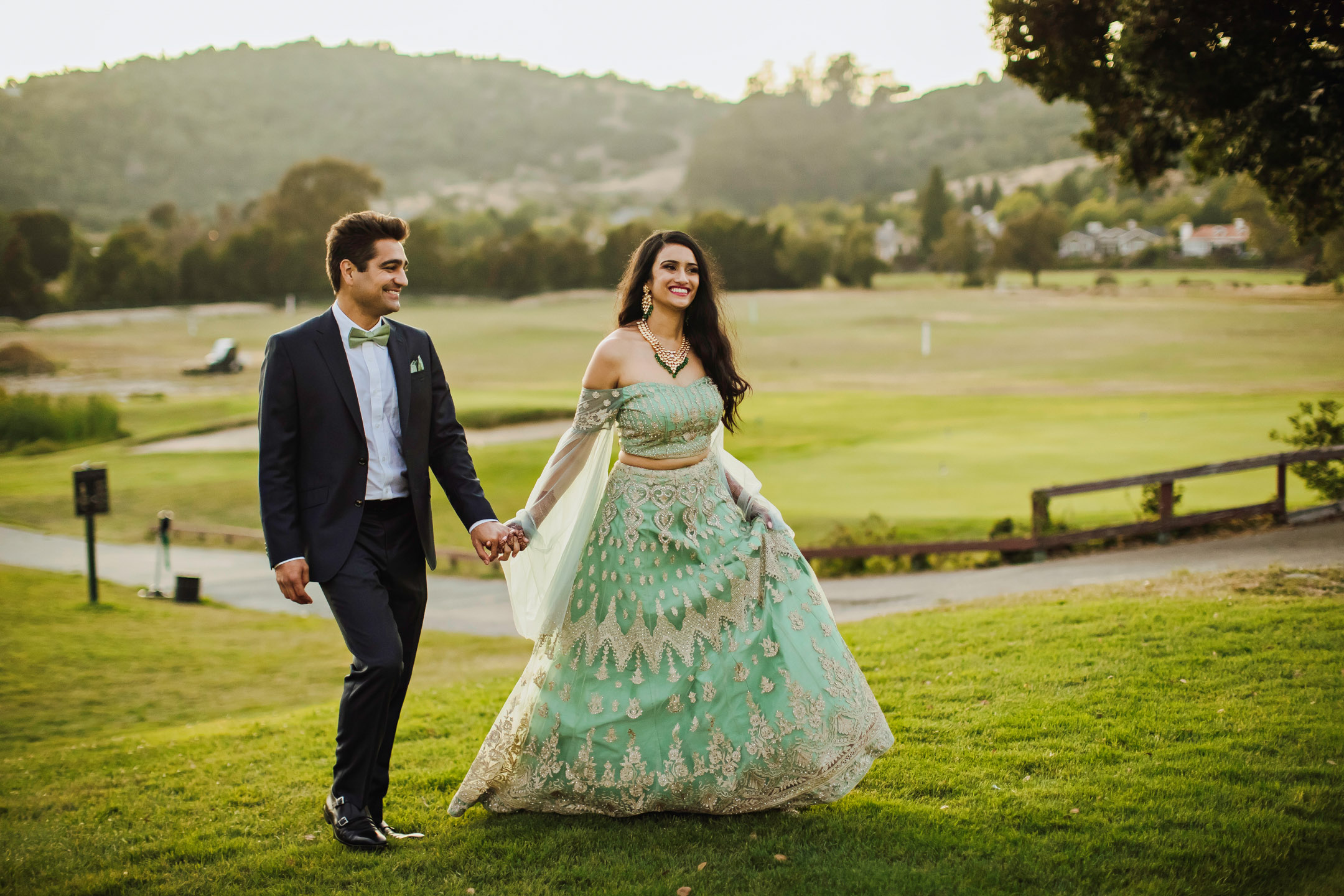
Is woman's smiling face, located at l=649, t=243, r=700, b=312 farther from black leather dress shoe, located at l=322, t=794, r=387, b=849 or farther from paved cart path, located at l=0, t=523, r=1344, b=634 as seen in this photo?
paved cart path, located at l=0, t=523, r=1344, b=634

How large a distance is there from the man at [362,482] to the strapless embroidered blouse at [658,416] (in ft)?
1.96

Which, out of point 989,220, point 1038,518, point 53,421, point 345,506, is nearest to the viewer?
point 345,506

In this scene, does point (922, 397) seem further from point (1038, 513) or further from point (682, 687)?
point (682, 687)

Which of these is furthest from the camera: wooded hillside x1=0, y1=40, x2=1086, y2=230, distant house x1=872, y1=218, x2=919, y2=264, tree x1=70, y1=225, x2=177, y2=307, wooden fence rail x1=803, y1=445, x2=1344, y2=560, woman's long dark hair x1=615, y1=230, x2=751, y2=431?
wooded hillside x1=0, y1=40, x2=1086, y2=230

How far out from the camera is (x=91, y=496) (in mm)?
13688

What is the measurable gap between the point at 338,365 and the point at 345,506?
0.49 m

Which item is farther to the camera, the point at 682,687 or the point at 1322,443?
the point at 1322,443

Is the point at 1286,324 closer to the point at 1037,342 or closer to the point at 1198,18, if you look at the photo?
the point at 1037,342

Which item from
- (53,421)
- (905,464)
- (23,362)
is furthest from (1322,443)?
(23,362)

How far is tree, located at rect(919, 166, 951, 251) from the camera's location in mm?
28031

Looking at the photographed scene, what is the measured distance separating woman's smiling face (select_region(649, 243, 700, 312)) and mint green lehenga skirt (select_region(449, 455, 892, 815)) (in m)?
0.70

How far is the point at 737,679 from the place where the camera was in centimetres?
344

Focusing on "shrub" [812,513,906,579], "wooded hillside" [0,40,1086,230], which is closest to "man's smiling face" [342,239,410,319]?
"shrub" [812,513,906,579]

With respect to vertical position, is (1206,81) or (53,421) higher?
(1206,81)
